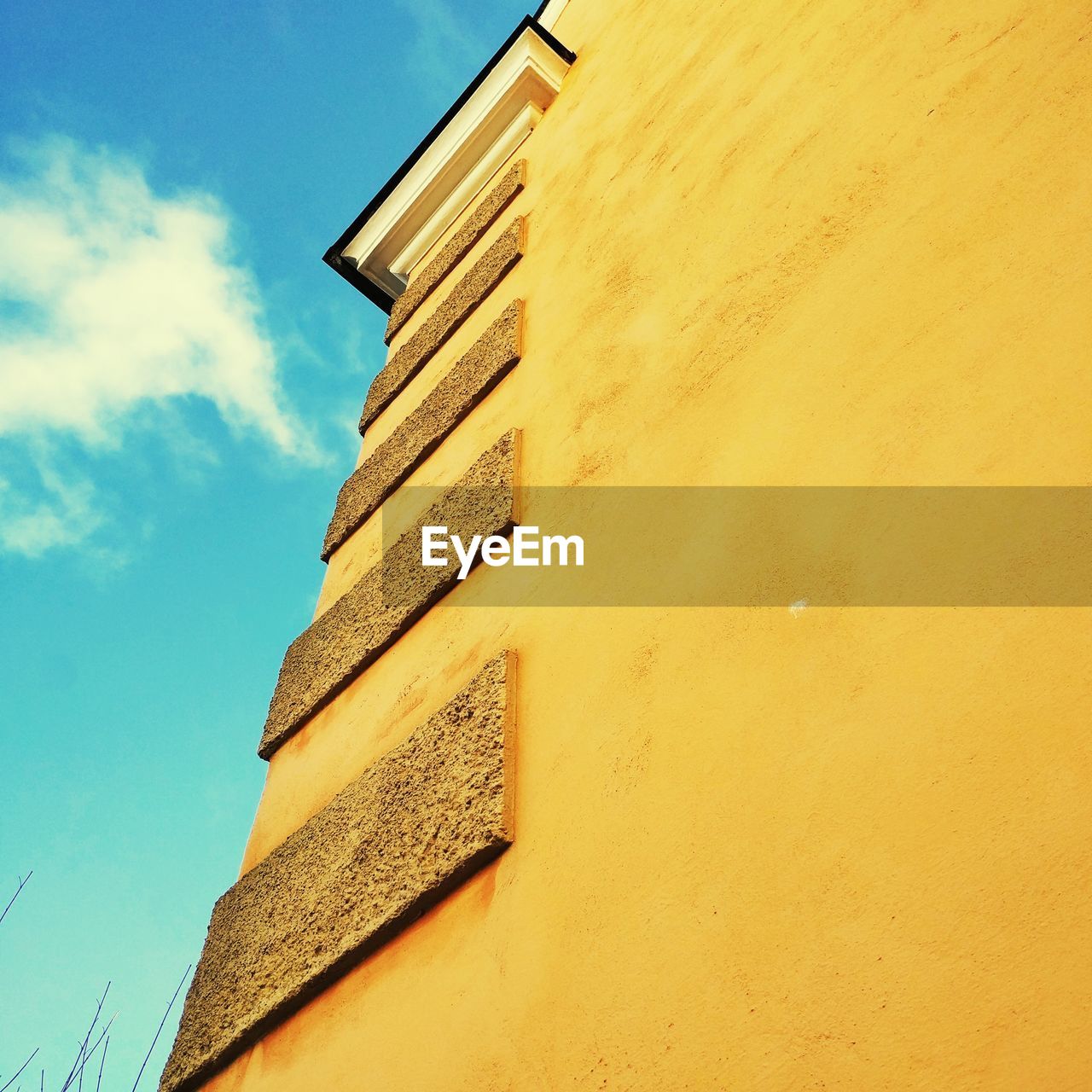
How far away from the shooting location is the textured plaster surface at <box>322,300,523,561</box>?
8.49 feet

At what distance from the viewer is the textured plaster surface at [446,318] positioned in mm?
3010

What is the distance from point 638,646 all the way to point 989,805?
0.63 m

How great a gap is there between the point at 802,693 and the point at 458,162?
317 centimetres

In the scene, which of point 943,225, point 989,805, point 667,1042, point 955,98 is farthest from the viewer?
point 955,98

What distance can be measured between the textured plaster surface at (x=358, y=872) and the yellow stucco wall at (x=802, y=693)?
46mm

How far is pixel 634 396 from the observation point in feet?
6.39

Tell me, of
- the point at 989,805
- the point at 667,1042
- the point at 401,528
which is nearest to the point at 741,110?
the point at 401,528

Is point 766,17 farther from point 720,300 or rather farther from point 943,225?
point 943,225

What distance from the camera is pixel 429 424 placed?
2.75 metres

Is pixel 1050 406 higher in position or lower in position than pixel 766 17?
lower
